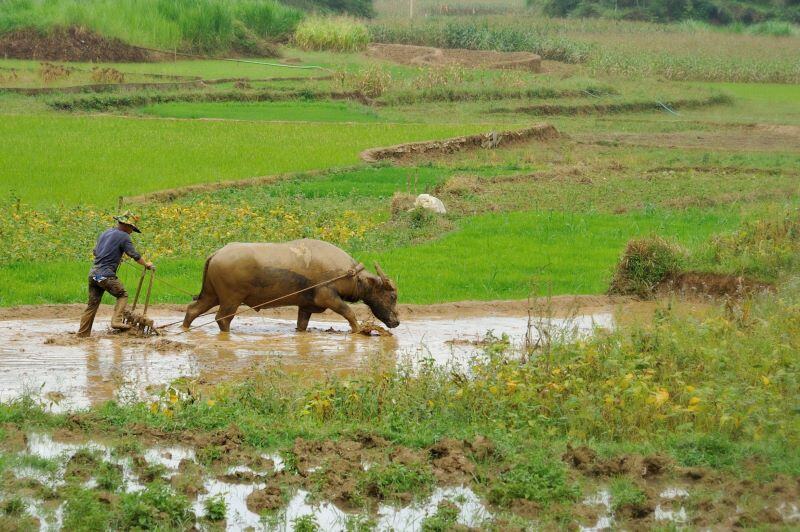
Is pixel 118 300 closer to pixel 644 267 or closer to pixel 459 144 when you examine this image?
pixel 644 267

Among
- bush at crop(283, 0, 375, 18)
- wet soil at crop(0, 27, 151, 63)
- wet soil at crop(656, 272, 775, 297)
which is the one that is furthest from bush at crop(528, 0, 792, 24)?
wet soil at crop(656, 272, 775, 297)

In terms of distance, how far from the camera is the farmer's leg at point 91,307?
36.0 ft

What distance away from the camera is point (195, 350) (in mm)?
10922

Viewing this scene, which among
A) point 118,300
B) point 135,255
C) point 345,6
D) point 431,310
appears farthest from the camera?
point 345,6

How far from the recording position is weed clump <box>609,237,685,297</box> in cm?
1380

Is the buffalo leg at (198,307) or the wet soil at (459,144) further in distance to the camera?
the wet soil at (459,144)

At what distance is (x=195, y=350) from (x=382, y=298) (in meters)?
2.05

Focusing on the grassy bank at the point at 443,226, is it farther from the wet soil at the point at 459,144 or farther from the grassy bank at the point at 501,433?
the wet soil at the point at 459,144

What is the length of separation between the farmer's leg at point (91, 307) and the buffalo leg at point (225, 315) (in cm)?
119

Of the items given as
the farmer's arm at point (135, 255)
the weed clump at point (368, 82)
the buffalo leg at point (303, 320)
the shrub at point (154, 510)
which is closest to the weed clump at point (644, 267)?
the buffalo leg at point (303, 320)

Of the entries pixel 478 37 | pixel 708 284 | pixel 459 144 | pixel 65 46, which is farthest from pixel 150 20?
pixel 708 284

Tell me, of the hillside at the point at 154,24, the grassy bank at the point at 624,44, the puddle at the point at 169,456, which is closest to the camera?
the puddle at the point at 169,456

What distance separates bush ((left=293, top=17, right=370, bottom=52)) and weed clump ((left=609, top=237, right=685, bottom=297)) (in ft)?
115

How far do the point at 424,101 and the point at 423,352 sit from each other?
1055 inches
